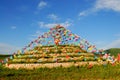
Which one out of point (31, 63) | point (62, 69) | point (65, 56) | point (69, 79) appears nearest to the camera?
point (69, 79)

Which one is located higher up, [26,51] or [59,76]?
[26,51]

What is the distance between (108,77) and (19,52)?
14.2m

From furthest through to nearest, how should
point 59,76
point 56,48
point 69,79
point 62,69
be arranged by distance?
point 56,48 < point 62,69 < point 59,76 < point 69,79

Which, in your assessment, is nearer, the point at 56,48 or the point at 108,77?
the point at 108,77

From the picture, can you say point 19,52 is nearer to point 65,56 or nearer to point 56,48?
point 56,48

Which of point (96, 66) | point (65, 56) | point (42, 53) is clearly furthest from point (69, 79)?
point (42, 53)

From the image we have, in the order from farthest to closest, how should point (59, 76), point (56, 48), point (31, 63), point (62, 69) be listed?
point (56, 48) → point (31, 63) → point (62, 69) → point (59, 76)

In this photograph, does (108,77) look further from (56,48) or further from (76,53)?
(56,48)

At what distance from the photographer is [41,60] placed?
26.7m

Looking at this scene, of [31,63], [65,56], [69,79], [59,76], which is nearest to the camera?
[69,79]

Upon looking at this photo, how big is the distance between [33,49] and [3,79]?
12.8 meters

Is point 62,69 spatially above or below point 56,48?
below

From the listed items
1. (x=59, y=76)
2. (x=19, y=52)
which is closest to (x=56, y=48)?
(x=19, y=52)

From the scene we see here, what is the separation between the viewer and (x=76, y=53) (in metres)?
29.5
